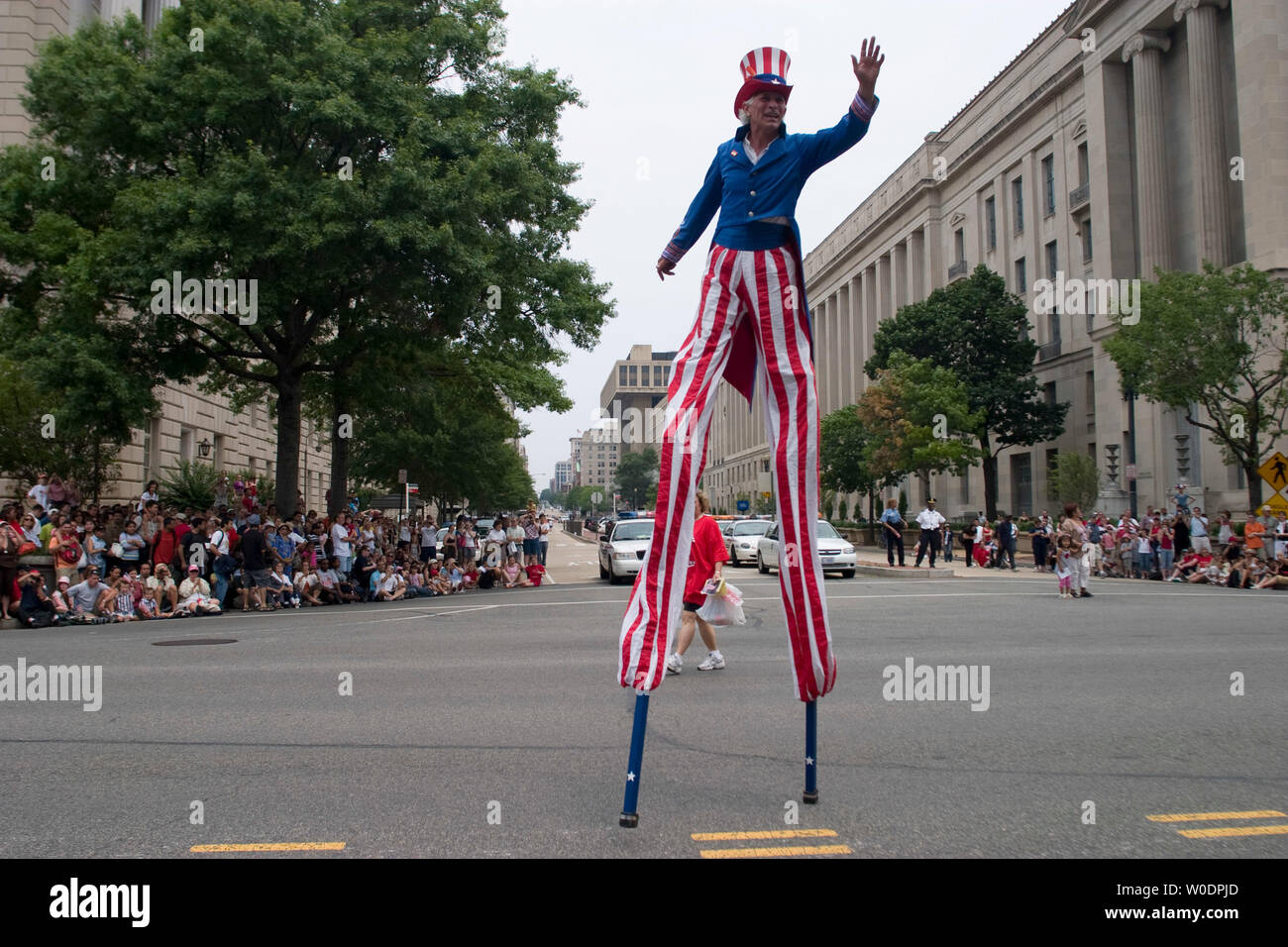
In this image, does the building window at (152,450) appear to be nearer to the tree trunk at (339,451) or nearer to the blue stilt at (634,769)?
the tree trunk at (339,451)

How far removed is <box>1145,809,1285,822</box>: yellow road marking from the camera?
4.15 meters

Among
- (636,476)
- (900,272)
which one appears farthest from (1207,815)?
(636,476)

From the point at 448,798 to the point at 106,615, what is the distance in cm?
1393

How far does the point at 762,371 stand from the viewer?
435cm

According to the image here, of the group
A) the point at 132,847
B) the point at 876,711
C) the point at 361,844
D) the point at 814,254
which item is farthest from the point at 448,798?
the point at 814,254

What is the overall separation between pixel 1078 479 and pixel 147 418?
116 feet

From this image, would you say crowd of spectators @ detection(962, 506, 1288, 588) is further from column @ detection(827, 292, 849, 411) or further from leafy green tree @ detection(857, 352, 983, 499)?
column @ detection(827, 292, 849, 411)

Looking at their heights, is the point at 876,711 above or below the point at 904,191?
below

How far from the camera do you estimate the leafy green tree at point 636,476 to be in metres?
155

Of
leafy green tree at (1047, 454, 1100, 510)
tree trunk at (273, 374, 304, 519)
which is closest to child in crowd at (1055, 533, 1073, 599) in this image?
tree trunk at (273, 374, 304, 519)

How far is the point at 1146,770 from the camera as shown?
5.00m

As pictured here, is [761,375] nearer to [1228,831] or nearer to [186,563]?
[1228,831]

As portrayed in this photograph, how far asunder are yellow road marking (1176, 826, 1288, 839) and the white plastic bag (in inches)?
216
